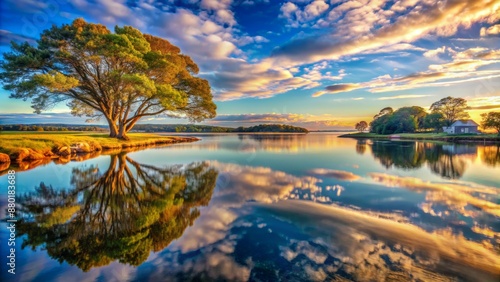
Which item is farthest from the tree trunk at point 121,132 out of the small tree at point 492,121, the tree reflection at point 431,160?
the small tree at point 492,121

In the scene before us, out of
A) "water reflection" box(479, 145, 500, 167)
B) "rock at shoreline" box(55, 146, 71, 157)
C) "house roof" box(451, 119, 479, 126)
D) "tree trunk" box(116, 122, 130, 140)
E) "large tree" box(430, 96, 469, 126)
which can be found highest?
"large tree" box(430, 96, 469, 126)

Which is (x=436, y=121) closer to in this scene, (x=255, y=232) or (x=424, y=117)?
(x=424, y=117)

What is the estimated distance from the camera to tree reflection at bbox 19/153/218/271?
4.20m

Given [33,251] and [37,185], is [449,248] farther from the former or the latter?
[37,185]

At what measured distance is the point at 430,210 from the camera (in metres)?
6.36

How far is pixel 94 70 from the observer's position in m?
27.9

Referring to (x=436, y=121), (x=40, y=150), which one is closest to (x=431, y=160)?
(x=40, y=150)

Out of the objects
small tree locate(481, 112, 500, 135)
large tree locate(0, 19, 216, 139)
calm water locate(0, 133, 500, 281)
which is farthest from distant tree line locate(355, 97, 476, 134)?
calm water locate(0, 133, 500, 281)

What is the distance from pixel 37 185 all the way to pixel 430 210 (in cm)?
1297

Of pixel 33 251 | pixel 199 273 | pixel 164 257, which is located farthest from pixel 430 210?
pixel 33 251

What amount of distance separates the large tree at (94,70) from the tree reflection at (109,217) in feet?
61.2

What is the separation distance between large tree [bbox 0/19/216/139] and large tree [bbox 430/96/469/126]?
283 feet

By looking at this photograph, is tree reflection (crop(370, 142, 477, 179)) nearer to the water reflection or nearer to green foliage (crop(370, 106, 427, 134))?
the water reflection

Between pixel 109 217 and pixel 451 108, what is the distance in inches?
4031
